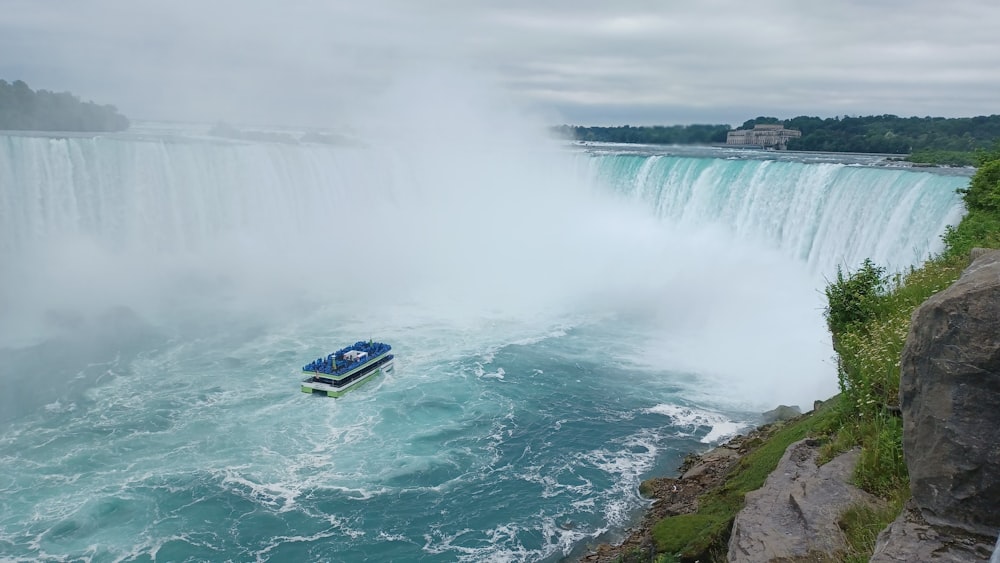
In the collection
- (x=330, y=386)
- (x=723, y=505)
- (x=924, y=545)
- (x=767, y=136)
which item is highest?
(x=767, y=136)

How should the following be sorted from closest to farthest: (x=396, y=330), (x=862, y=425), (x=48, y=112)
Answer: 1. (x=862, y=425)
2. (x=396, y=330)
3. (x=48, y=112)

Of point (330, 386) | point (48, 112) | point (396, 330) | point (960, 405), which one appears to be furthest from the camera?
point (48, 112)

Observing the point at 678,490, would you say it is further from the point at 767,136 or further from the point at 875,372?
the point at 767,136

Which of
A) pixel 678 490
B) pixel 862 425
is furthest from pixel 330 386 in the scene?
pixel 862 425

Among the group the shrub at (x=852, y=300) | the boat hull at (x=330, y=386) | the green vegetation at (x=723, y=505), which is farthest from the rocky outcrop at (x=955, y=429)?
the boat hull at (x=330, y=386)

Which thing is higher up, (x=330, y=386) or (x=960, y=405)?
(x=960, y=405)

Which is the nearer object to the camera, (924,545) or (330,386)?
(924,545)

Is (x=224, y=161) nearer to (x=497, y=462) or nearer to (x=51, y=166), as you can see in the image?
(x=51, y=166)
